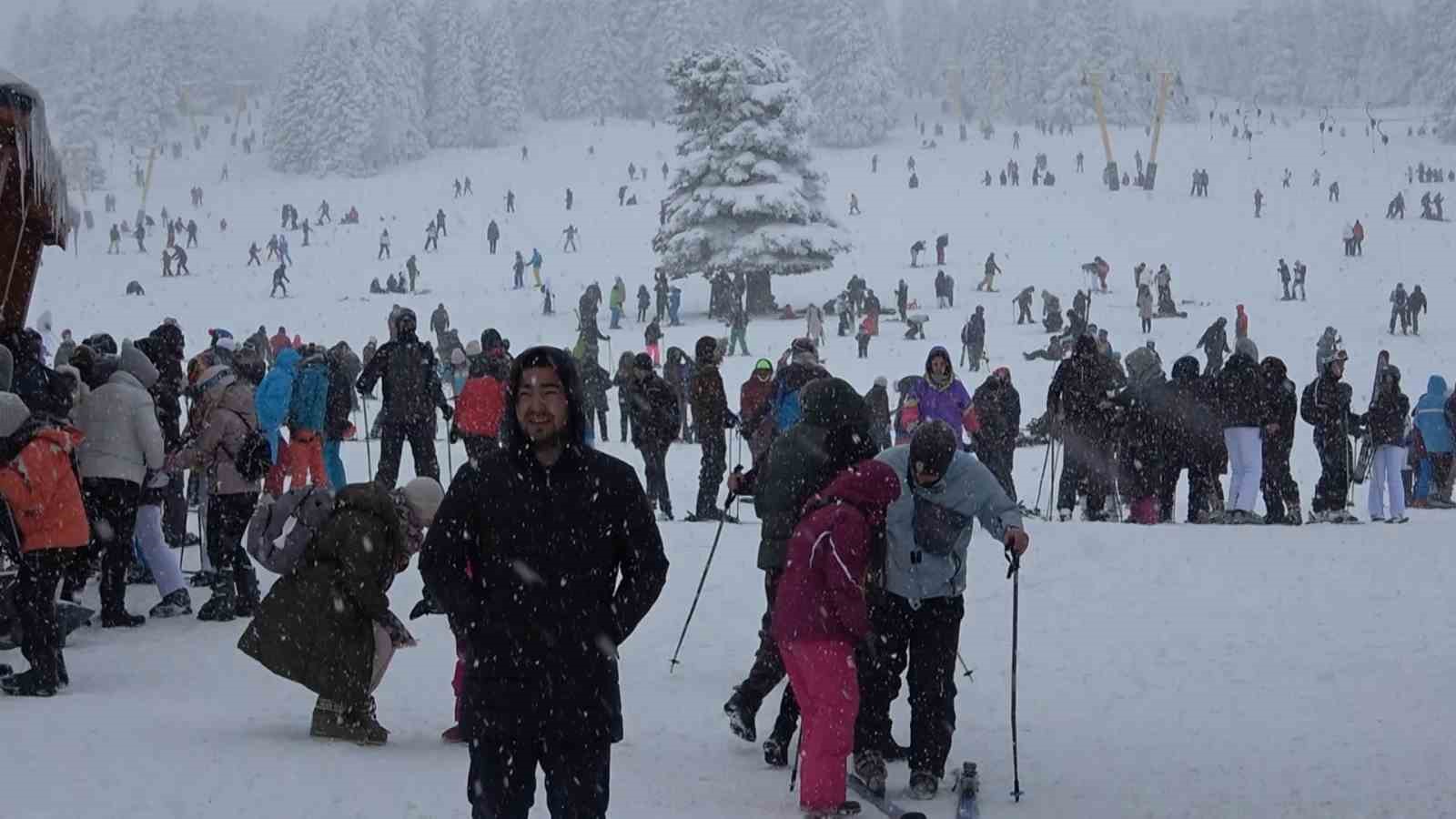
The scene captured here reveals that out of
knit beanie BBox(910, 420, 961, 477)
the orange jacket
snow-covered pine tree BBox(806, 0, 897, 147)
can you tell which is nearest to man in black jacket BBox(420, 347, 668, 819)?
knit beanie BBox(910, 420, 961, 477)

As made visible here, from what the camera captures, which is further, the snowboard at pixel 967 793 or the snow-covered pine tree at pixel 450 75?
the snow-covered pine tree at pixel 450 75

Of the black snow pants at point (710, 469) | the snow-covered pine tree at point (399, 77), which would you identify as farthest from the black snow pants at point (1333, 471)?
the snow-covered pine tree at point (399, 77)

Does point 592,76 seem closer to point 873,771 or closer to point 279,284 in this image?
point 279,284

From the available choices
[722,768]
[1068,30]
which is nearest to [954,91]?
[1068,30]

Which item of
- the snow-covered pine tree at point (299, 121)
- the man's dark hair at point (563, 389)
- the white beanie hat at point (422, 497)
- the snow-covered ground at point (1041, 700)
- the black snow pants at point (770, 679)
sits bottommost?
the snow-covered ground at point (1041, 700)

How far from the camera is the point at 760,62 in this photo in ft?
150

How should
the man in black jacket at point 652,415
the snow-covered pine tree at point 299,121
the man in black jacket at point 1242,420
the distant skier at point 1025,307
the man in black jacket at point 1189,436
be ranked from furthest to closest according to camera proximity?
1. the snow-covered pine tree at point 299,121
2. the distant skier at point 1025,307
3. the man in black jacket at point 652,415
4. the man in black jacket at point 1189,436
5. the man in black jacket at point 1242,420

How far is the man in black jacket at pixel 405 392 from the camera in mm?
13125

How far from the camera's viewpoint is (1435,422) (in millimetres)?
17562

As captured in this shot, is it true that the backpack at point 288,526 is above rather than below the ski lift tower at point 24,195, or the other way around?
below

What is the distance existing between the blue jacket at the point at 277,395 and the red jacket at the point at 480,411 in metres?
1.75

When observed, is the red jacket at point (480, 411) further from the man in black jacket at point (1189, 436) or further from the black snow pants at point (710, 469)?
the man in black jacket at point (1189, 436)

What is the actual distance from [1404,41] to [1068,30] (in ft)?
140

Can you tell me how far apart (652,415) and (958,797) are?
27.4ft
